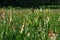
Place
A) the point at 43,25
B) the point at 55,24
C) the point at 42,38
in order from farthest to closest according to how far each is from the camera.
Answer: the point at 55,24, the point at 43,25, the point at 42,38

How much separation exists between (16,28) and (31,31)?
0.70ft

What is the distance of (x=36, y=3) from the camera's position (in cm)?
2138

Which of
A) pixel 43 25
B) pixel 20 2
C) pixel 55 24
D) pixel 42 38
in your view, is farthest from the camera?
pixel 20 2

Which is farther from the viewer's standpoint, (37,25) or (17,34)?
(37,25)

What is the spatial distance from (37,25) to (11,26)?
40cm

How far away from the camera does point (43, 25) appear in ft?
13.0

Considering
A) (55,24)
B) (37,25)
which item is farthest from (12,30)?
(55,24)

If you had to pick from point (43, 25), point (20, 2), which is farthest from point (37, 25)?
point (20, 2)

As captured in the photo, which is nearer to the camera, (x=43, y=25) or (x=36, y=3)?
(x=43, y=25)

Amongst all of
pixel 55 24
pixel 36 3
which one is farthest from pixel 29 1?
pixel 55 24

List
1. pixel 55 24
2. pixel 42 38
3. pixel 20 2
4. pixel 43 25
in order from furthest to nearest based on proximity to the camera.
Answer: pixel 20 2, pixel 55 24, pixel 43 25, pixel 42 38

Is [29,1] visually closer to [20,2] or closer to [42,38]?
[20,2]

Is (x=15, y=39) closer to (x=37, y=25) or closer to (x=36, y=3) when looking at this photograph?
(x=37, y=25)

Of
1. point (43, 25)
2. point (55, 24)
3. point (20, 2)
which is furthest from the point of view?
point (20, 2)
